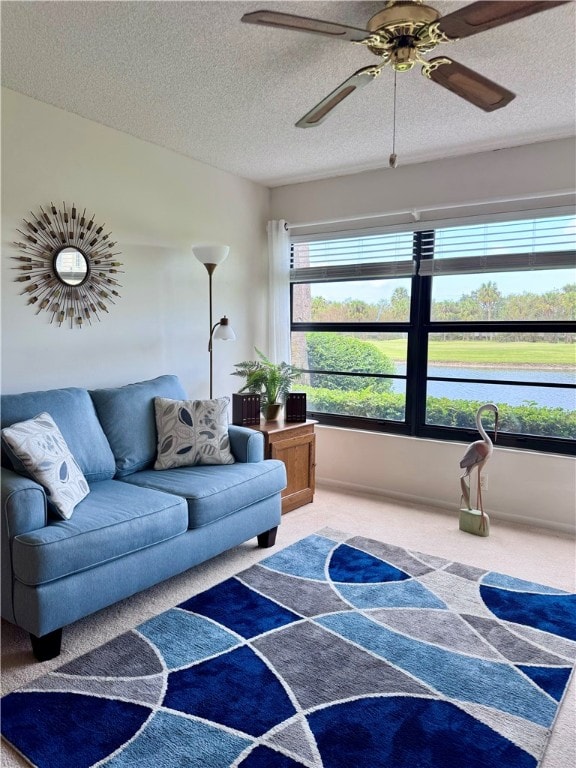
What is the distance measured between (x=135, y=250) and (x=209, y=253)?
0.50m

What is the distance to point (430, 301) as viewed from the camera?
162 inches

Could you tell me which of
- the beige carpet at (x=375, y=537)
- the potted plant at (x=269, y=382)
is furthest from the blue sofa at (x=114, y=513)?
the potted plant at (x=269, y=382)

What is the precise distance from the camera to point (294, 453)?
3.90m

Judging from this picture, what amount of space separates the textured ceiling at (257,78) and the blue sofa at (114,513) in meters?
1.62

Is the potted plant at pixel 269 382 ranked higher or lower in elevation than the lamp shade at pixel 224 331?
lower

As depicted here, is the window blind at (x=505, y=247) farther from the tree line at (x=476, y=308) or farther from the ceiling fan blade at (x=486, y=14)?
the ceiling fan blade at (x=486, y=14)

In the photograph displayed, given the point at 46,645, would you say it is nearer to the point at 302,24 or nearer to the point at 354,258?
the point at 302,24

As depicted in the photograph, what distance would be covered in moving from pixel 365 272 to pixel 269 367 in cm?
114

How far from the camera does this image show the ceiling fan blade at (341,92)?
2082 millimetres

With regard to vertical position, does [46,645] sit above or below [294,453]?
below

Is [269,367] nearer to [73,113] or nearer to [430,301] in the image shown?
[430,301]

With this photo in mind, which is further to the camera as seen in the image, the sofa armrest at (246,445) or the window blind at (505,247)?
the window blind at (505,247)

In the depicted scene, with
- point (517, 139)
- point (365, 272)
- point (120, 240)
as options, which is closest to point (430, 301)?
point (365, 272)

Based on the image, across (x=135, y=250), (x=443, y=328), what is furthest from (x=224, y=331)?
(x=443, y=328)
